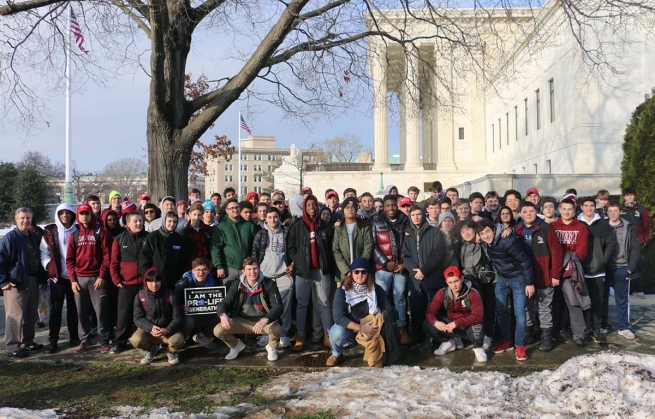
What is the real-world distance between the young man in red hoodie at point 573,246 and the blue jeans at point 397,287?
2.12m

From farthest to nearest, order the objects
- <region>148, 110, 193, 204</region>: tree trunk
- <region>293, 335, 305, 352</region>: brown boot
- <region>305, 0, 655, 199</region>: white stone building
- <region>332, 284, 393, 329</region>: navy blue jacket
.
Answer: <region>305, 0, 655, 199</region>: white stone building < <region>148, 110, 193, 204</region>: tree trunk < <region>293, 335, 305, 352</region>: brown boot < <region>332, 284, 393, 329</region>: navy blue jacket

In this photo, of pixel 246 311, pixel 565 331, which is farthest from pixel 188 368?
pixel 565 331

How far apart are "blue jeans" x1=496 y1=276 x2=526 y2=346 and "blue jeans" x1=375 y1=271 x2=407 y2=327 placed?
126 cm

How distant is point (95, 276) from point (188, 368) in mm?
1982

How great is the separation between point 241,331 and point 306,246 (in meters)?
1.40

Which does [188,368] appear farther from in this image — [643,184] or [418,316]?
[643,184]

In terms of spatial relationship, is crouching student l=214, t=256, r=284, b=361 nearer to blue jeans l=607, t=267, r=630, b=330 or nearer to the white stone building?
blue jeans l=607, t=267, r=630, b=330

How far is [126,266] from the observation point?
6.73m

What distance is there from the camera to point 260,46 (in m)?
9.17

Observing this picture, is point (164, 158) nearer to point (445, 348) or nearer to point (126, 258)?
point (126, 258)

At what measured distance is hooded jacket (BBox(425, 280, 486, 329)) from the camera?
6246 mm

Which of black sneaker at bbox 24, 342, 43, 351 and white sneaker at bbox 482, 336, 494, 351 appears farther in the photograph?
black sneaker at bbox 24, 342, 43, 351

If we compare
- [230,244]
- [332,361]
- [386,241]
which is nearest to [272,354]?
[332,361]

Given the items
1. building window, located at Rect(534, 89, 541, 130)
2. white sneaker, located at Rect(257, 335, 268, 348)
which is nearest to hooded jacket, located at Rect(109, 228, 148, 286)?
white sneaker, located at Rect(257, 335, 268, 348)
